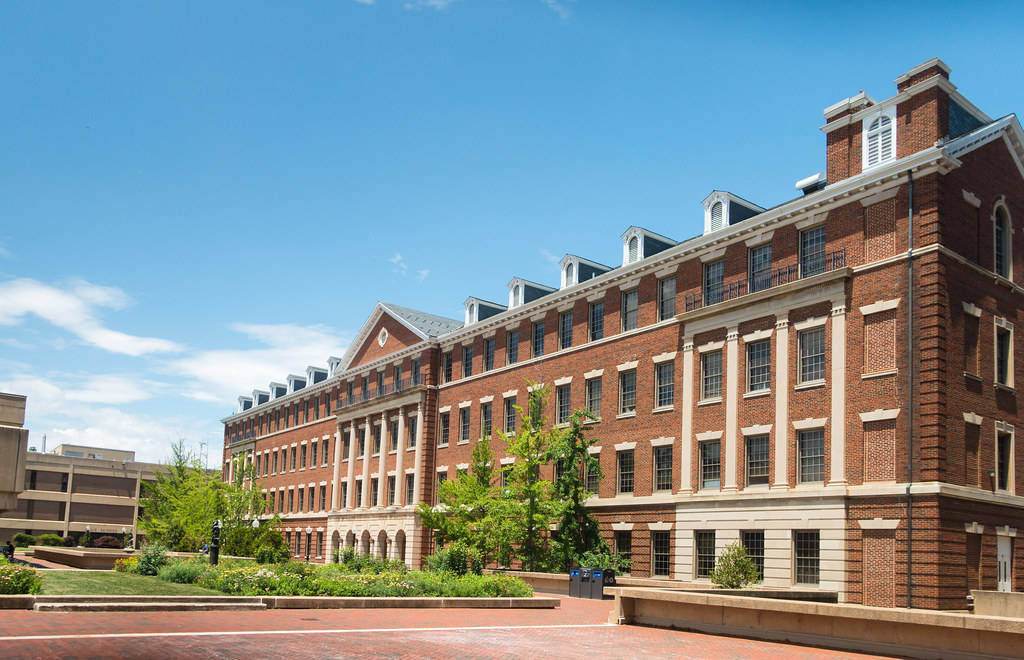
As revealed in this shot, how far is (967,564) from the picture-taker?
2844 centimetres

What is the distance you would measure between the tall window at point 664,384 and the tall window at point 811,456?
6.73 meters

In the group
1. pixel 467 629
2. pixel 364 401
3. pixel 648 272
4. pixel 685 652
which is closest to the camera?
pixel 685 652

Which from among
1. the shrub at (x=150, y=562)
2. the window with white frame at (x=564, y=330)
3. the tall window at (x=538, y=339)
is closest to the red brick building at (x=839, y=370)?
the window with white frame at (x=564, y=330)

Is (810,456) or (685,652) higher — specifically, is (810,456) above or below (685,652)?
Result: above

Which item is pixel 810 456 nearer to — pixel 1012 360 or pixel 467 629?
pixel 1012 360

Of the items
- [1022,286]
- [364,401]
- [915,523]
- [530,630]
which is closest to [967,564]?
[915,523]

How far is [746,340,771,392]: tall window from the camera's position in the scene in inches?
1334

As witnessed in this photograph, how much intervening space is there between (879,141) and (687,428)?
12.4m

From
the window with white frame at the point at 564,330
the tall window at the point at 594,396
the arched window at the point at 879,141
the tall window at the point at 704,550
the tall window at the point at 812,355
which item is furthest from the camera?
the window with white frame at the point at 564,330

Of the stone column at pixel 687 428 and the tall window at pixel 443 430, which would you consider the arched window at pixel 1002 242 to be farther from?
the tall window at pixel 443 430

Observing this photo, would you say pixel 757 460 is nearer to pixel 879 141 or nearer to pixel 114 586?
pixel 879 141

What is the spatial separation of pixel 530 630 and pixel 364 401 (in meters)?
44.4

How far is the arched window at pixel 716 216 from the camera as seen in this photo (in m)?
37.5

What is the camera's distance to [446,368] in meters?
55.8
